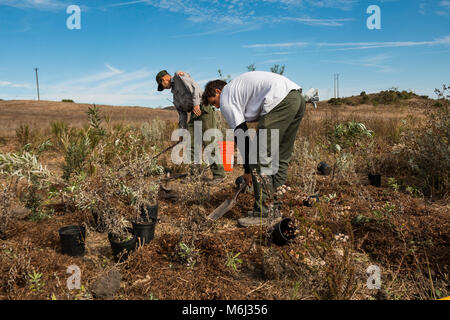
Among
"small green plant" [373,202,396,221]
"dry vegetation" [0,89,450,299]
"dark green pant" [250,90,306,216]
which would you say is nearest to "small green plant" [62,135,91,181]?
"dry vegetation" [0,89,450,299]

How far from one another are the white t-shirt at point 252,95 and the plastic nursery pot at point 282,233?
100 cm

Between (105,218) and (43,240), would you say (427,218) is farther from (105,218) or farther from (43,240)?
(43,240)

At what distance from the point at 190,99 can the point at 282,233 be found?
3085 mm

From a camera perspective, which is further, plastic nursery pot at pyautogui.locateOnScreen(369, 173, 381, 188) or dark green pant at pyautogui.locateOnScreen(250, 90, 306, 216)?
plastic nursery pot at pyautogui.locateOnScreen(369, 173, 381, 188)

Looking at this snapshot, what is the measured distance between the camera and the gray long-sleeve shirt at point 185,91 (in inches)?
199

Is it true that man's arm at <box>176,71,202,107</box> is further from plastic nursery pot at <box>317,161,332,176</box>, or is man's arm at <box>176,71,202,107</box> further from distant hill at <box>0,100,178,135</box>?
distant hill at <box>0,100,178,135</box>

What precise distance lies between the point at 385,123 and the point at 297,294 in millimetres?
7088

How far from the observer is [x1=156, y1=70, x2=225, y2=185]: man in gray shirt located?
5070 millimetres

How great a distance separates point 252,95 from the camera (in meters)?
3.21

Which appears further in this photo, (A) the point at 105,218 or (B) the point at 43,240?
(B) the point at 43,240

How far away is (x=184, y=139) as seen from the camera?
17.8 ft

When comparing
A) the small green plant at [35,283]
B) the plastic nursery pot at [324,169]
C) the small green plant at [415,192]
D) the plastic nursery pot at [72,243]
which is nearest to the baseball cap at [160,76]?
the plastic nursery pot at [324,169]

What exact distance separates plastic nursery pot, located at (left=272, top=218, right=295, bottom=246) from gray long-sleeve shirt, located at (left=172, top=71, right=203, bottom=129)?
2.89 meters
